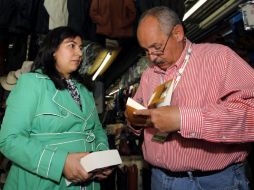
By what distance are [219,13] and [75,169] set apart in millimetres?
3233

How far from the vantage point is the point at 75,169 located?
5.68ft

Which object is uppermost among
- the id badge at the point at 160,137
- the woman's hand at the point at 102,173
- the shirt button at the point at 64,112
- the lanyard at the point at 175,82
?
the lanyard at the point at 175,82

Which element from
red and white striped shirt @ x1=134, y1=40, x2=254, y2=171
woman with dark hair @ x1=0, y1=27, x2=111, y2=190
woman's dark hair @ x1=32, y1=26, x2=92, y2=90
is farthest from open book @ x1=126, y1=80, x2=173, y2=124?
woman's dark hair @ x1=32, y1=26, x2=92, y2=90

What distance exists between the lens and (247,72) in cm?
165

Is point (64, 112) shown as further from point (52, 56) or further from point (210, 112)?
point (210, 112)

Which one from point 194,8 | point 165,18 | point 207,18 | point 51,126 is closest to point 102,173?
point 51,126

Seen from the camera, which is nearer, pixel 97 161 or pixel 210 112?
pixel 210 112

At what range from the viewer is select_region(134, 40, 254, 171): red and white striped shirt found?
147 cm

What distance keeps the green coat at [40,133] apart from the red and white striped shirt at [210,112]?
23.1 inches

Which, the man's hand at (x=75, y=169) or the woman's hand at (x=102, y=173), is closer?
the man's hand at (x=75, y=169)

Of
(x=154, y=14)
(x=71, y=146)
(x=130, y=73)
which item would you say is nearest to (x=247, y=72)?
(x=154, y=14)

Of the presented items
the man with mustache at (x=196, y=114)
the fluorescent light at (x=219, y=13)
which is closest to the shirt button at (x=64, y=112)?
the man with mustache at (x=196, y=114)

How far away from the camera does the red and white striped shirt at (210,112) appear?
4.84 feet

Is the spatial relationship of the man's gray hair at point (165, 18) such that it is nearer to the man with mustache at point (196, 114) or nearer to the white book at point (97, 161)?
the man with mustache at point (196, 114)
